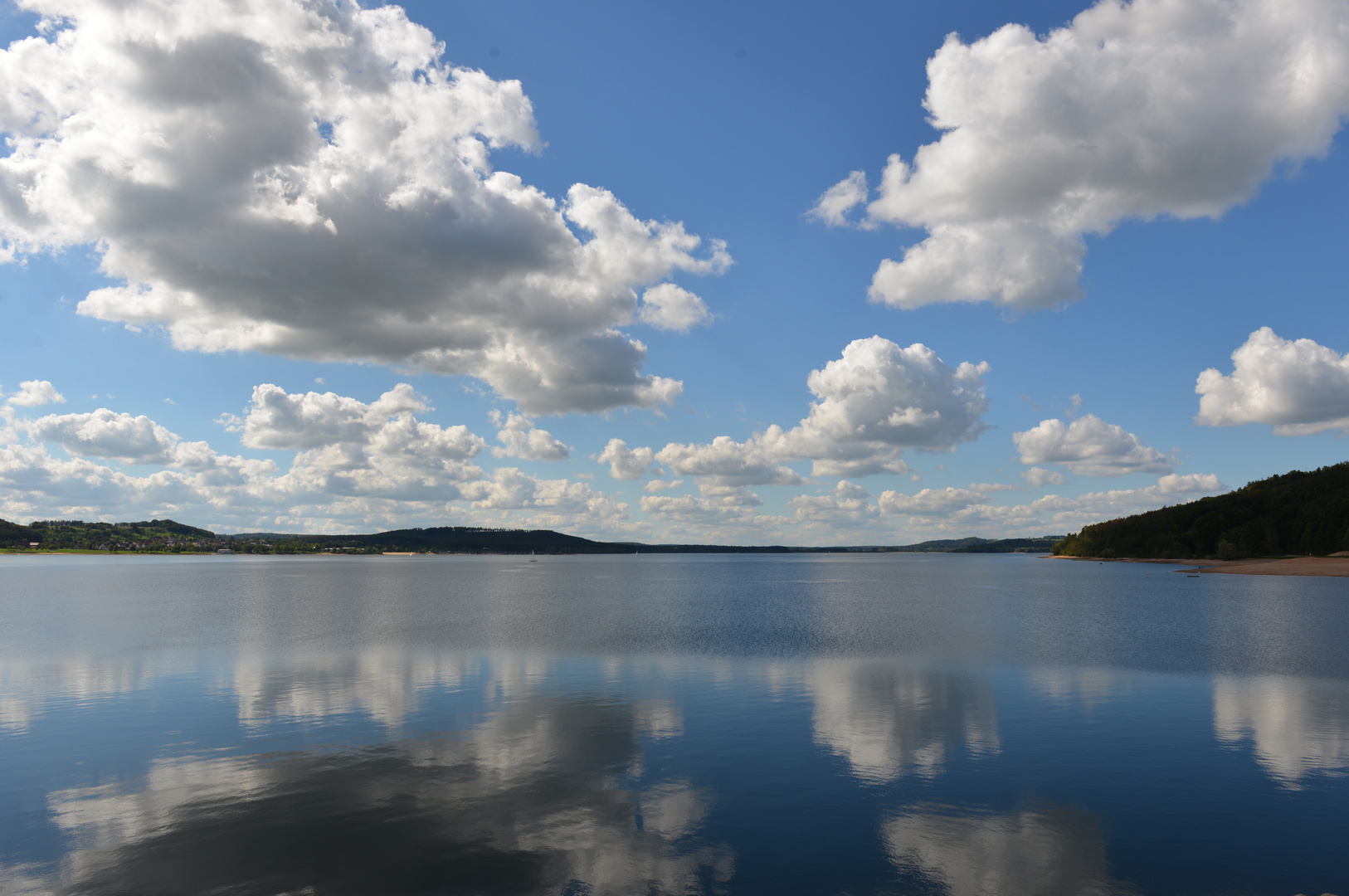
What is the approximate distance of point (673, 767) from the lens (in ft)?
78.3

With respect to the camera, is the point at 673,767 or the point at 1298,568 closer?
the point at 673,767

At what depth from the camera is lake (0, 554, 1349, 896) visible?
1652 centimetres

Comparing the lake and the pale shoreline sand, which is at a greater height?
the lake

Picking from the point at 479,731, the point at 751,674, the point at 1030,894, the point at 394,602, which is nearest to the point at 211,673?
the point at 479,731

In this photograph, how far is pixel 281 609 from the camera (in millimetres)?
88250

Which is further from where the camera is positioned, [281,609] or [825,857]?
[281,609]

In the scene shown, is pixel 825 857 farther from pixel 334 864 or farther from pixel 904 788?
pixel 334 864

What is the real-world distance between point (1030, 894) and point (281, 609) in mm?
93104

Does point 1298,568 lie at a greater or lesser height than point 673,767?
lesser

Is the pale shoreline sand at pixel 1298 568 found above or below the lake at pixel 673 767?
below

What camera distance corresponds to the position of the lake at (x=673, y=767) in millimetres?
16516

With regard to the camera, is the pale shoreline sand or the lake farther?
the pale shoreline sand

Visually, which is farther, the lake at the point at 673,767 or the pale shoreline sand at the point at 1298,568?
the pale shoreline sand at the point at 1298,568

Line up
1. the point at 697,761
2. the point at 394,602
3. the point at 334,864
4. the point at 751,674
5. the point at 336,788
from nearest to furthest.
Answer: the point at 334,864
the point at 336,788
the point at 697,761
the point at 751,674
the point at 394,602
